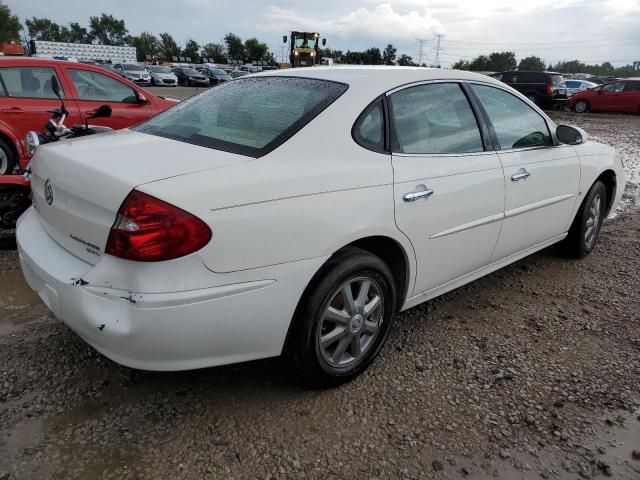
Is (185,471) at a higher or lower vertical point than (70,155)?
lower

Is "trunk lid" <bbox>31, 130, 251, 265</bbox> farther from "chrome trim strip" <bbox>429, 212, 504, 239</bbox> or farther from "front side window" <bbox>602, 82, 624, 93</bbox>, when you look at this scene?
"front side window" <bbox>602, 82, 624, 93</bbox>

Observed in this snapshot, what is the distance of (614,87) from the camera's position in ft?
69.1

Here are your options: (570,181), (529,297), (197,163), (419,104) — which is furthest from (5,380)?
(570,181)

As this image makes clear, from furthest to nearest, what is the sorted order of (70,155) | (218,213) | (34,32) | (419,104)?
1. (34,32)
2. (419,104)
3. (70,155)
4. (218,213)

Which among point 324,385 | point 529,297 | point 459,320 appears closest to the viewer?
point 324,385

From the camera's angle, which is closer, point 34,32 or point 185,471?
point 185,471

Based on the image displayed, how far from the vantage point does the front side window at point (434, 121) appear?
9.04 ft

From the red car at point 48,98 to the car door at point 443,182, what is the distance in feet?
13.5

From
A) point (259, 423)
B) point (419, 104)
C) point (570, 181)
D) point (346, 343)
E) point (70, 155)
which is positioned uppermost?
point (419, 104)

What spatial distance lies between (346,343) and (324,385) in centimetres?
23

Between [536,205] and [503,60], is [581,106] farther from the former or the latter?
[503,60]

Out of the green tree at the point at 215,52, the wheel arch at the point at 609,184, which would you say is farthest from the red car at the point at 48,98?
the green tree at the point at 215,52

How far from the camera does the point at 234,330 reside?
6.93 ft

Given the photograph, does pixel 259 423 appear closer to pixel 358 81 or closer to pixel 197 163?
pixel 197 163
